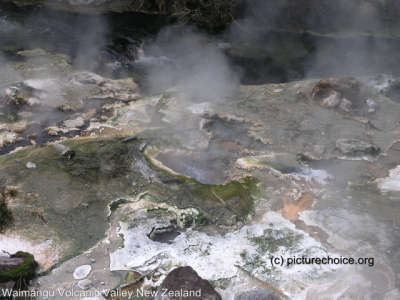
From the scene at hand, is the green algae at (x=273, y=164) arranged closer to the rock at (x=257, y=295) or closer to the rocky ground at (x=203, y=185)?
the rocky ground at (x=203, y=185)

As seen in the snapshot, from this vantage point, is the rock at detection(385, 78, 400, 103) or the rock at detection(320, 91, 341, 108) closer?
the rock at detection(320, 91, 341, 108)

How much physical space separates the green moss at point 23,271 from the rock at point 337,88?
5411mm

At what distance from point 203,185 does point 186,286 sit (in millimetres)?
1822

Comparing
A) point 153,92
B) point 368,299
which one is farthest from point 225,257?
point 153,92

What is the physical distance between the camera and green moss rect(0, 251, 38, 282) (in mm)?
3637

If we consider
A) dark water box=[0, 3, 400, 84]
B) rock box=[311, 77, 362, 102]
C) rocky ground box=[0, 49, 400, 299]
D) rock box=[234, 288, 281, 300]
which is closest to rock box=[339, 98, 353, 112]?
rocky ground box=[0, 49, 400, 299]

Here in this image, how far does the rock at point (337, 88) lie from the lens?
23.7 feet

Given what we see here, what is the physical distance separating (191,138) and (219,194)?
4.55ft

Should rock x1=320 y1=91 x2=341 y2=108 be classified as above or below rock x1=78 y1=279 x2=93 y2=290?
above

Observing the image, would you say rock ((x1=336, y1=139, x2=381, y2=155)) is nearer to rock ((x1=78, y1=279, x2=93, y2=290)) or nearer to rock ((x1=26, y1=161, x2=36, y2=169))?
rock ((x1=78, y1=279, x2=93, y2=290))

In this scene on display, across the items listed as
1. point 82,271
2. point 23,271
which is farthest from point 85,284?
point 23,271

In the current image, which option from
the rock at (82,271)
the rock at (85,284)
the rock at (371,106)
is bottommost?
the rock at (82,271)

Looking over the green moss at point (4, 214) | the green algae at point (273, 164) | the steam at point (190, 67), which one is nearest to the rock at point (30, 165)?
the green moss at point (4, 214)

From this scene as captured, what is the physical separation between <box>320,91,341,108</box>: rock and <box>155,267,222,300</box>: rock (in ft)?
14.6
